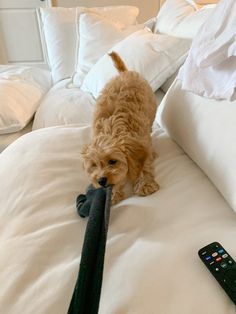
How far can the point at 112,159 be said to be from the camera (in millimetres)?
833

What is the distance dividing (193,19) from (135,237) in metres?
1.08

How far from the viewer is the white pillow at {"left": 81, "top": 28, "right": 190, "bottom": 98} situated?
4.26 feet

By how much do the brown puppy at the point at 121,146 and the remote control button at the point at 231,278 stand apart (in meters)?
0.31

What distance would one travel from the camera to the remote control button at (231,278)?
0.52m

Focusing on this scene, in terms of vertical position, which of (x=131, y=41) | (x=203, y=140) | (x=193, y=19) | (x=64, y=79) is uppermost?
(x=193, y=19)

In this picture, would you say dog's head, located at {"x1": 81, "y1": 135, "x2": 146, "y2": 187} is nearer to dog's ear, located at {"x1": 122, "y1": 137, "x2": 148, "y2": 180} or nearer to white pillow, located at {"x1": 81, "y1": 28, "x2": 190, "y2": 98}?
dog's ear, located at {"x1": 122, "y1": 137, "x2": 148, "y2": 180}

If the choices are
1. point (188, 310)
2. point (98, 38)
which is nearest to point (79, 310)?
point (188, 310)

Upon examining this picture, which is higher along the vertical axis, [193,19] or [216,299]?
[193,19]

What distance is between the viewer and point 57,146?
3.26 ft

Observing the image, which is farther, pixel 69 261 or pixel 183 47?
pixel 183 47

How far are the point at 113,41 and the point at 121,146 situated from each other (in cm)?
111

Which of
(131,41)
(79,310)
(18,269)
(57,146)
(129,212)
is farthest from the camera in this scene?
(131,41)

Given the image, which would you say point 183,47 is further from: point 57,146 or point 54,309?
point 54,309

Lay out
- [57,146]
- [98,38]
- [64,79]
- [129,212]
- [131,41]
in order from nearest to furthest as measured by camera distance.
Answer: [129,212], [57,146], [131,41], [98,38], [64,79]
